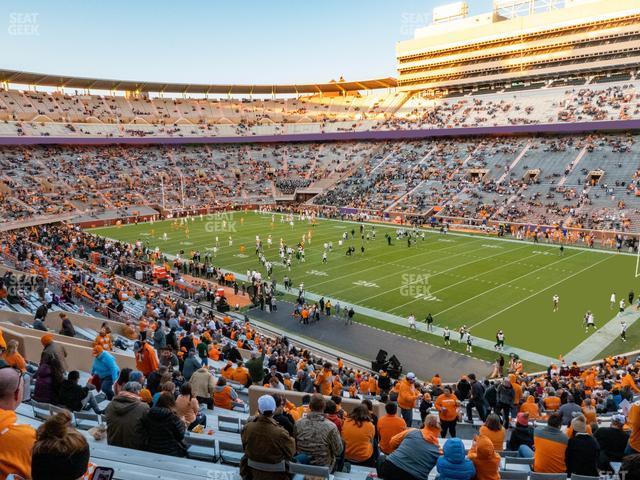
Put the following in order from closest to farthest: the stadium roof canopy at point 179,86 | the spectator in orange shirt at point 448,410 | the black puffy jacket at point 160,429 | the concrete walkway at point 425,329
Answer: the black puffy jacket at point 160,429
the spectator in orange shirt at point 448,410
the concrete walkway at point 425,329
the stadium roof canopy at point 179,86

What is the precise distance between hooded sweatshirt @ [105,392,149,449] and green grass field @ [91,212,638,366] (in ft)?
52.9

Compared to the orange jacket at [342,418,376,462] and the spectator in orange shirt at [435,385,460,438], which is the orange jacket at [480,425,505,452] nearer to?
the orange jacket at [342,418,376,462]

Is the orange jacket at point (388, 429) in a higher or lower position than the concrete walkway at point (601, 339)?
higher

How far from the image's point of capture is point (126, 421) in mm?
5309

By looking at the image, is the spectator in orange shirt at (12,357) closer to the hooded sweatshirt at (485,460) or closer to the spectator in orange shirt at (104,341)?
the spectator in orange shirt at (104,341)

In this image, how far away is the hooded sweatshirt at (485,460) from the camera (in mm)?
4816

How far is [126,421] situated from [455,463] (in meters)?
3.41

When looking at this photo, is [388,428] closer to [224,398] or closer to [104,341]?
[224,398]

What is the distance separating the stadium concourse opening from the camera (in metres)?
5.59

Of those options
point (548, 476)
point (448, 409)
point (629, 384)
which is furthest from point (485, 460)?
point (629, 384)

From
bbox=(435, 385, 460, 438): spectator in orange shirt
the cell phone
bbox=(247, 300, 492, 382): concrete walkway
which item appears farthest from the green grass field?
the cell phone

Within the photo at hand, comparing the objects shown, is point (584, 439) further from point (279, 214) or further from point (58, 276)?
point (279, 214)

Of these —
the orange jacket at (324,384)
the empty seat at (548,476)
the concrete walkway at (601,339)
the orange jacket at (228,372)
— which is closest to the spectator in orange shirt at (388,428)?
the empty seat at (548,476)

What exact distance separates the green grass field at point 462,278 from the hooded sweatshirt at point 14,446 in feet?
58.7
